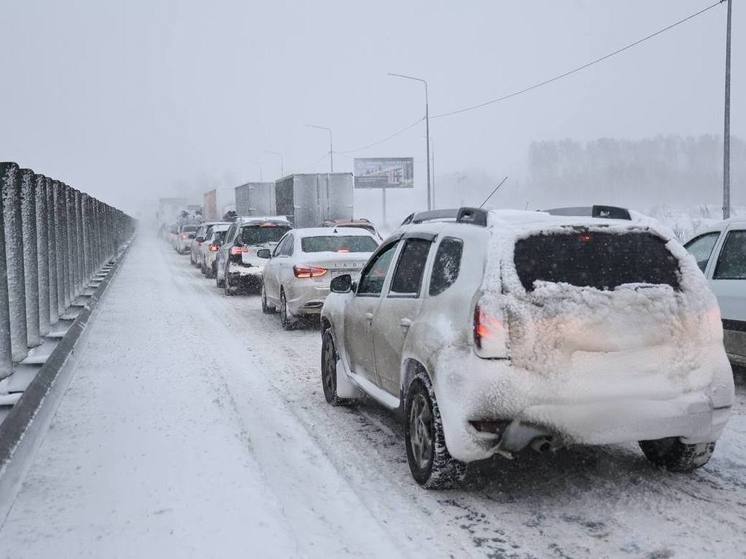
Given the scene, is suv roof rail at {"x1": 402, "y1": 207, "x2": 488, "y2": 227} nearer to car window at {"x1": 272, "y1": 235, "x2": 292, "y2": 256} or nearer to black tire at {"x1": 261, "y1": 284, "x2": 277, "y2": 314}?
car window at {"x1": 272, "y1": 235, "x2": 292, "y2": 256}

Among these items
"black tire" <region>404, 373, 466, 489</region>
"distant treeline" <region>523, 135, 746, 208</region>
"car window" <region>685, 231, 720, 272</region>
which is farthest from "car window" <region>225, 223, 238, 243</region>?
"distant treeline" <region>523, 135, 746, 208</region>

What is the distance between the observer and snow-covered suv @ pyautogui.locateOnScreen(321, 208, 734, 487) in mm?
4695

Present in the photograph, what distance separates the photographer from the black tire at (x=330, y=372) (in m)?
7.80

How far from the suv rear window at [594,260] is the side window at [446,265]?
0.48m

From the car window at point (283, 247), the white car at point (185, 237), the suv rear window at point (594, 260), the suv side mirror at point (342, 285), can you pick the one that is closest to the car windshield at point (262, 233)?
the car window at point (283, 247)

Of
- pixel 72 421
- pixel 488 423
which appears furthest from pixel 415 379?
pixel 72 421

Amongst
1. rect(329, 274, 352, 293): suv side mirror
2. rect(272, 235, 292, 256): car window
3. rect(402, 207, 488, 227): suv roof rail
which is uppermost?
rect(402, 207, 488, 227): suv roof rail

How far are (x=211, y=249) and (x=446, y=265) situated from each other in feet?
68.8

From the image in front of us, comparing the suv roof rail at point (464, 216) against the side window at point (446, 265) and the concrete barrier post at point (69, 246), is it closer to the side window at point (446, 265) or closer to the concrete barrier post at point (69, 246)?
the side window at point (446, 265)

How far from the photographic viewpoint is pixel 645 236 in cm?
511

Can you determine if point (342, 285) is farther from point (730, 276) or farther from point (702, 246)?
point (702, 246)

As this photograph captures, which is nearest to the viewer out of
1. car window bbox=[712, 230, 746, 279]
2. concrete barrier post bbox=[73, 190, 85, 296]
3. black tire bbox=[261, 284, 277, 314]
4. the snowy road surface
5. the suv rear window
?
the snowy road surface

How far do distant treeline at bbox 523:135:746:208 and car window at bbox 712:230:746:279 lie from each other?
11930cm

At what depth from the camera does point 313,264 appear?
510 inches
